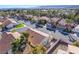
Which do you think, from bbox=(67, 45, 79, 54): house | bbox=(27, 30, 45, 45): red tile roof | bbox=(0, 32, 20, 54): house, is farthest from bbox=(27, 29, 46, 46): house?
bbox=(67, 45, 79, 54): house

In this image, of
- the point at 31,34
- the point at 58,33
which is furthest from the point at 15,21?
the point at 58,33

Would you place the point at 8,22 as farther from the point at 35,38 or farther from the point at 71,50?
the point at 71,50

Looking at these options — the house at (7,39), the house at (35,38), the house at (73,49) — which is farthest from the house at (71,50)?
the house at (7,39)

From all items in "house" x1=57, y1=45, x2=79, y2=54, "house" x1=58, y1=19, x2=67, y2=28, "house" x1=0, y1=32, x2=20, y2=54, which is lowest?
"house" x1=57, y1=45, x2=79, y2=54

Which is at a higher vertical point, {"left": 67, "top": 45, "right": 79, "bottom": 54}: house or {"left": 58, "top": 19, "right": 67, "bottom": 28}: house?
{"left": 58, "top": 19, "right": 67, "bottom": 28}: house

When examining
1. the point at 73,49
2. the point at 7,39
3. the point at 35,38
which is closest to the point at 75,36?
the point at 73,49

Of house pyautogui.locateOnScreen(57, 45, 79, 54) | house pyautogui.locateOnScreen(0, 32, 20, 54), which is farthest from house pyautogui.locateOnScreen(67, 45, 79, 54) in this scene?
house pyautogui.locateOnScreen(0, 32, 20, 54)

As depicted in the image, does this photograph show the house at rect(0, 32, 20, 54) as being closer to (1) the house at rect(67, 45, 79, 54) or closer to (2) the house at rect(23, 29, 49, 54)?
(2) the house at rect(23, 29, 49, 54)

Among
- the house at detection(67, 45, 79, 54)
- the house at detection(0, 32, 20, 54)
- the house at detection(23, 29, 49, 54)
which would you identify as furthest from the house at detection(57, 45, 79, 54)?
the house at detection(0, 32, 20, 54)

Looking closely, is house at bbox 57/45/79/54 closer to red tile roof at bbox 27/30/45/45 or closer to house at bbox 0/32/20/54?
red tile roof at bbox 27/30/45/45

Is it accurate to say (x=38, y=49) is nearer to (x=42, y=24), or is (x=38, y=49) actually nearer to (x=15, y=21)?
(x=42, y=24)
